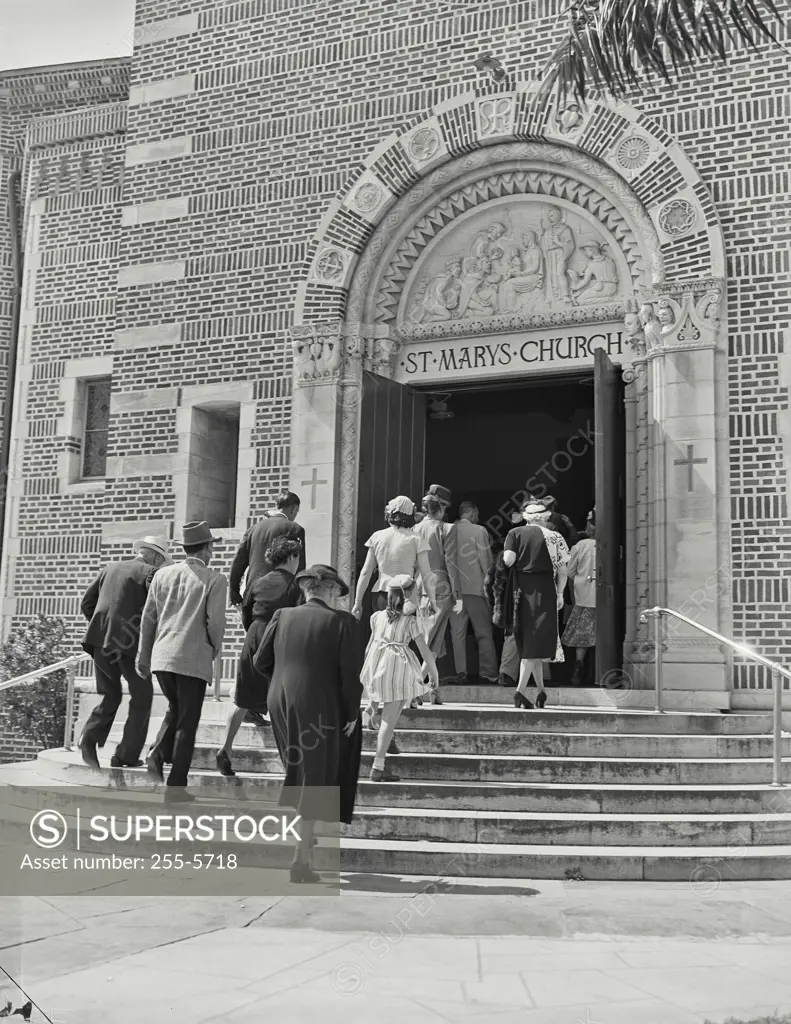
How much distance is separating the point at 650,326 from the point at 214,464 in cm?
526

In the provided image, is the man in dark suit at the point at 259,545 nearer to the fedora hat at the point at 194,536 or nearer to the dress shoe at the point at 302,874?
the fedora hat at the point at 194,536

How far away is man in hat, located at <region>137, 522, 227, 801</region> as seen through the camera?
284 inches

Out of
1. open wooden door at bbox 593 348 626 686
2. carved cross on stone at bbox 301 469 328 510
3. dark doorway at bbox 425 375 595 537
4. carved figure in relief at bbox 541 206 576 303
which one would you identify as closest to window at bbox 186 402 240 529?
carved cross on stone at bbox 301 469 328 510

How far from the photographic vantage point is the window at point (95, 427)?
14.6m

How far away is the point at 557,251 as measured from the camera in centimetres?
1145

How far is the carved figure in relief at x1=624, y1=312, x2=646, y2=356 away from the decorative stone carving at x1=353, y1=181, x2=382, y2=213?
10.1 feet

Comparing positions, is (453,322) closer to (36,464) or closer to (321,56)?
(321,56)

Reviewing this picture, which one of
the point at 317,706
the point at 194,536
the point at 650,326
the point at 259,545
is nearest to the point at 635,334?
the point at 650,326

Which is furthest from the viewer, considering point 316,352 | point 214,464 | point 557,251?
point 214,464

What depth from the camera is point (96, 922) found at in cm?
532

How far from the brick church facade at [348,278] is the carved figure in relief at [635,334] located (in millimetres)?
44

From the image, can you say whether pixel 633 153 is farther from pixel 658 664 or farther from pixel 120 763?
pixel 120 763

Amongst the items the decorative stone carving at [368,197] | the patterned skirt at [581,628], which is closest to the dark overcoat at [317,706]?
the patterned skirt at [581,628]

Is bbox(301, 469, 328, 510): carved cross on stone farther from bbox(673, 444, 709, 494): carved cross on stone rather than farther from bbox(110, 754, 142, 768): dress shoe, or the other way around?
bbox(110, 754, 142, 768): dress shoe
